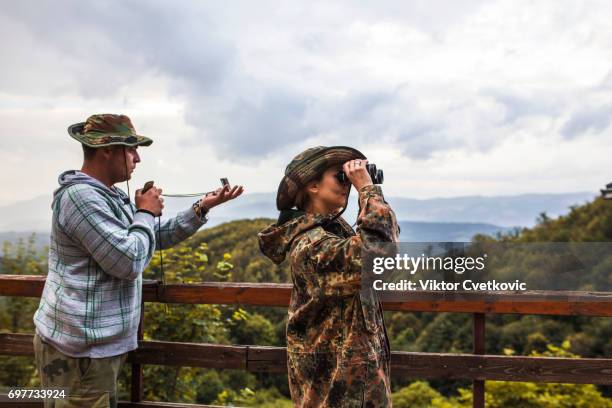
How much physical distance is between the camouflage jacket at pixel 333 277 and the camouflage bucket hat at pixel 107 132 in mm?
741

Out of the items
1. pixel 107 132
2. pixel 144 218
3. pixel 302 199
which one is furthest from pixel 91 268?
pixel 302 199

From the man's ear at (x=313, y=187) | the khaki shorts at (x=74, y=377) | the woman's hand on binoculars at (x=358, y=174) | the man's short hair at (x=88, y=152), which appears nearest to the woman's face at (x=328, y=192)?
the man's ear at (x=313, y=187)

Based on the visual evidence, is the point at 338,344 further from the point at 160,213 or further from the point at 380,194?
the point at 160,213

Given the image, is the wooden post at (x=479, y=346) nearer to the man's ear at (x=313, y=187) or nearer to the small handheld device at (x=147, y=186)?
the man's ear at (x=313, y=187)

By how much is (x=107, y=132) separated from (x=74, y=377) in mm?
1037

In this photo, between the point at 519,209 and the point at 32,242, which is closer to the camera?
the point at 32,242

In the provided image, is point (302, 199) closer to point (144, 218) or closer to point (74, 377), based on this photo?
point (144, 218)

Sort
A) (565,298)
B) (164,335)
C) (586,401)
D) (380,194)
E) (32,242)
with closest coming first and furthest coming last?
(380,194), (565,298), (164,335), (586,401), (32,242)

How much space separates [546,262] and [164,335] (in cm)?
300

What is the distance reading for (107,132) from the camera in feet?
8.86

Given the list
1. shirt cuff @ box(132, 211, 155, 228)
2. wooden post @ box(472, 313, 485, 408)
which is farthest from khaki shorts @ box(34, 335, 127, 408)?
wooden post @ box(472, 313, 485, 408)

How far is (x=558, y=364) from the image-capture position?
307cm

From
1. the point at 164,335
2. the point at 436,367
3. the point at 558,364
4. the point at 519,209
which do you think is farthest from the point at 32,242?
the point at 519,209

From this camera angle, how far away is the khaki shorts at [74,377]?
2.62 meters
